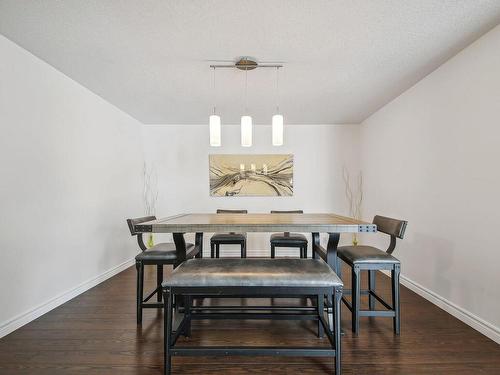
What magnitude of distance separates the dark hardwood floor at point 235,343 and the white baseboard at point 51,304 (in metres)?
0.05

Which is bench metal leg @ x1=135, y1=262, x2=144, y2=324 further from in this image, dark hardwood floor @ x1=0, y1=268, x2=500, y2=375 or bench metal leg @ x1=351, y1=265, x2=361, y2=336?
bench metal leg @ x1=351, y1=265, x2=361, y2=336

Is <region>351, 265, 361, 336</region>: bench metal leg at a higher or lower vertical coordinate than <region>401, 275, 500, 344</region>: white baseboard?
higher

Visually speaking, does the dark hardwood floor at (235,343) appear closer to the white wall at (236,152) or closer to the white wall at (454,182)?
the white wall at (454,182)

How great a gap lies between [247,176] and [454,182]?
114 inches

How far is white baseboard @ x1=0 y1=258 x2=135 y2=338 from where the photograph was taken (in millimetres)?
2016

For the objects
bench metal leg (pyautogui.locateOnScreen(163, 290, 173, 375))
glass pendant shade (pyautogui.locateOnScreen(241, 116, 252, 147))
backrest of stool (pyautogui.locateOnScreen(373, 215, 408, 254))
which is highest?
glass pendant shade (pyautogui.locateOnScreen(241, 116, 252, 147))

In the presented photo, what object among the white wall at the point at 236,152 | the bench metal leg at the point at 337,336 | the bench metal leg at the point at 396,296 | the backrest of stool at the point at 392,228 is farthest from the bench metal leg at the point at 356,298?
the white wall at the point at 236,152

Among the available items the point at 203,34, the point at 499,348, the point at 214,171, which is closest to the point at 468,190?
the point at 499,348

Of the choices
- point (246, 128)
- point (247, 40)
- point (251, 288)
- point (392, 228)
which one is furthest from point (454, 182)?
point (247, 40)

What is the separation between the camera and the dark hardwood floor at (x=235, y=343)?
1.63m

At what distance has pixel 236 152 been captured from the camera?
450 cm

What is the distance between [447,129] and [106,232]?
13.0 feet

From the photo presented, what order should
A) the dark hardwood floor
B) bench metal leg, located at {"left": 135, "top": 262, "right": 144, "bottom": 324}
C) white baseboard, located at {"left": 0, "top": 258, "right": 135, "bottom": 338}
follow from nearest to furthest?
the dark hardwood floor, white baseboard, located at {"left": 0, "top": 258, "right": 135, "bottom": 338}, bench metal leg, located at {"left": 135, "top": 262, "right": 144, "bottom": 324}

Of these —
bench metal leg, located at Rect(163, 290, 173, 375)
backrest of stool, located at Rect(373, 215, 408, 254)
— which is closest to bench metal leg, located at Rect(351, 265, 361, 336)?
backrest of stool, located at Rect(373, 215, 408, 254)
